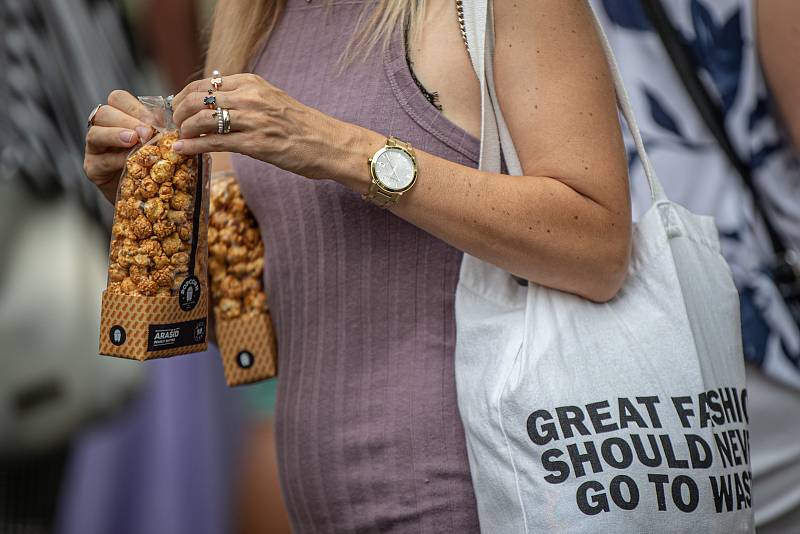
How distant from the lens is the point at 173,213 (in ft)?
4.41

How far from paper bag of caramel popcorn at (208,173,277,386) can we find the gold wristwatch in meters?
0.39

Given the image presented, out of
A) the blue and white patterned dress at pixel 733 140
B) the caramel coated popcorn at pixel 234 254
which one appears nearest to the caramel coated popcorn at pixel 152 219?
the caramel coated popcorn at pixel 234 254

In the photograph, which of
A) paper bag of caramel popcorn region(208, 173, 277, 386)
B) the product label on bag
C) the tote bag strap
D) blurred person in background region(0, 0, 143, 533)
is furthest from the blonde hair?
blurred person in background region(0, 0, 143, 533)

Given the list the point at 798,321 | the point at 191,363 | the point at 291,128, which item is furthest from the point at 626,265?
the point at 191,363

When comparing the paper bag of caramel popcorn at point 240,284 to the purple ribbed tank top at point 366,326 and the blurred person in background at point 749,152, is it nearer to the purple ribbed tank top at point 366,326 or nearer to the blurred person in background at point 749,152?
the purple ribbed tank top at point 366,326

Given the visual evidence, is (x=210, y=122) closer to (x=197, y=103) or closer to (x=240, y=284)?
(x=197, y=103)

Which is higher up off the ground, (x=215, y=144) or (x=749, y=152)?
(x=749, y=152)

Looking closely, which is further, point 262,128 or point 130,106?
point 130,106

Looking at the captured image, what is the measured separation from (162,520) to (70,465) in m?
0.29

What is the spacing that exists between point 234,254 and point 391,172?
0.42m

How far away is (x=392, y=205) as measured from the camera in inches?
49.3

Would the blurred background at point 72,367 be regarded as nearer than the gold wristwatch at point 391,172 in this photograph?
No

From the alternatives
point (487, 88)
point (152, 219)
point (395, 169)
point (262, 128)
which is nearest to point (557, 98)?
point (487, 88)

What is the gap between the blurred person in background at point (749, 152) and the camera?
1.94 meters
